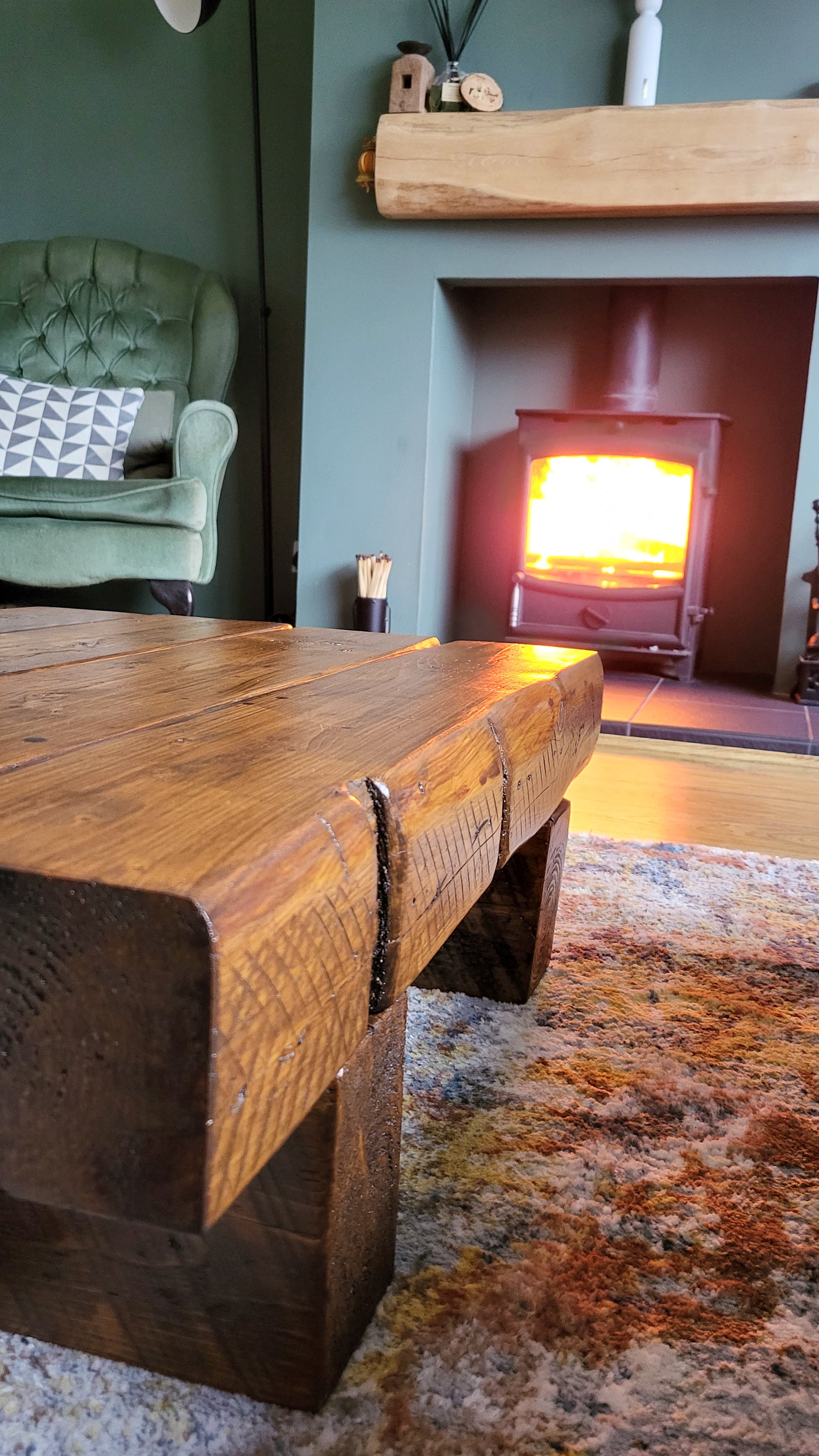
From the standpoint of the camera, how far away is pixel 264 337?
130 inches

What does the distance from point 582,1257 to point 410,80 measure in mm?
2859

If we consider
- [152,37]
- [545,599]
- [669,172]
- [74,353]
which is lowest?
[545,599]

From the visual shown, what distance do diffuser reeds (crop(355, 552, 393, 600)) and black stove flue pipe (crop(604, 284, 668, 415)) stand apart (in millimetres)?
779

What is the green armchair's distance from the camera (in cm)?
275

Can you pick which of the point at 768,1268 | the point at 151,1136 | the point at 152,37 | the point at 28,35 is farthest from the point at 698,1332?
the point at 28,35

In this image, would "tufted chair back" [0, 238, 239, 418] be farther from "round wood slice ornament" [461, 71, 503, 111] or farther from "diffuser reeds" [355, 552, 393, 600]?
"round wood slice ornament" [461, 71, 503, 111]

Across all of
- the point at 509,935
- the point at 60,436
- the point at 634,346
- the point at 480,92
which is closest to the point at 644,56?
the point at 480,92

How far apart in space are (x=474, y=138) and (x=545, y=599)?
3.87 feet

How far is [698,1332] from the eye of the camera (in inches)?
23.4

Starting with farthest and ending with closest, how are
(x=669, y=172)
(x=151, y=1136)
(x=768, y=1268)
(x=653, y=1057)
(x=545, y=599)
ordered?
(x=545, y=599)
(x=669, y=172)
(x=653, y=1057)
(x=768, y=1268)
(x=151, y=1136)

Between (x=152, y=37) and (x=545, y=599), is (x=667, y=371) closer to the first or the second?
(x=545, y=599)

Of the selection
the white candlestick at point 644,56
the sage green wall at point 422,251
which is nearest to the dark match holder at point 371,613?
the sage green wall at point 422,251

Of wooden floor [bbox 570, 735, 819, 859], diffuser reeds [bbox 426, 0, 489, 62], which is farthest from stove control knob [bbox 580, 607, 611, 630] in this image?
diffuser reeds [bbox 426, 0, 489, 62]

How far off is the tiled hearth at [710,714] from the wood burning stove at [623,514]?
4.5 inches
